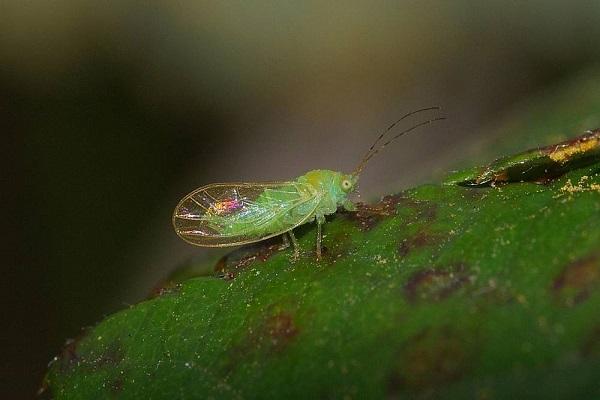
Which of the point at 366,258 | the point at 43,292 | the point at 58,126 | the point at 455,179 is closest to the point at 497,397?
the point at 366,258

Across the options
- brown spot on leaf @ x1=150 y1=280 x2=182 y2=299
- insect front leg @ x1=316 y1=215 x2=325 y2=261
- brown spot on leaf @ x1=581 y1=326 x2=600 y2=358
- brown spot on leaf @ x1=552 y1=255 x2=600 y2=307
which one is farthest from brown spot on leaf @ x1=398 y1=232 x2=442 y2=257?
brown spot on leaf @ x1=150 y1=280 x2=182 y2=299

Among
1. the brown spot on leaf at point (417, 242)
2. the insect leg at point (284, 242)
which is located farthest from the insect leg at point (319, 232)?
the brown spot on leaf at point (417, 242)

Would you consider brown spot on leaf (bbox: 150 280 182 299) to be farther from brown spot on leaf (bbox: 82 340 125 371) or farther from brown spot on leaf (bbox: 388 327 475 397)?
brown spot on leaf (bbox: 388 327 475 397)

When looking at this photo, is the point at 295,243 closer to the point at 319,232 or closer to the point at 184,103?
the point at 319,232

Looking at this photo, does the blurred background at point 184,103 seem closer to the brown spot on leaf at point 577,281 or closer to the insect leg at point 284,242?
the insect leg at point 284,242

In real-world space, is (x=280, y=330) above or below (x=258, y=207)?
below

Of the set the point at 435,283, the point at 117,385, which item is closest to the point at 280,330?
the point at 435,283
